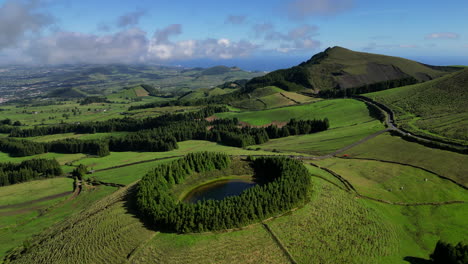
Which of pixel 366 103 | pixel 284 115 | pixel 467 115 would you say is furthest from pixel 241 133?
pixel 467 115

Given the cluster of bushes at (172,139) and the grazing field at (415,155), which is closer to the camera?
the grazing field at (415,155)

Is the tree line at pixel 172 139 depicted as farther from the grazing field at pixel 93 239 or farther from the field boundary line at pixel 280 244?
the field boundary line at pixel 280 244

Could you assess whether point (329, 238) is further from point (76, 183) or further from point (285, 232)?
point (76, 183)

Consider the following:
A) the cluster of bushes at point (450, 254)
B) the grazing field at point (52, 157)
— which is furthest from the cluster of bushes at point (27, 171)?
the cluster of bushes at point (450, 254)

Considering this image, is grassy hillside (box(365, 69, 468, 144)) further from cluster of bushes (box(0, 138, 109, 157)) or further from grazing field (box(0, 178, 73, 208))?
cluster of bushes (box(0, 138, 109, 157))

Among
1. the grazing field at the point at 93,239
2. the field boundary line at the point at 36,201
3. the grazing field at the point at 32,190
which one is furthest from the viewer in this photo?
the grazing field at the point at 32,190

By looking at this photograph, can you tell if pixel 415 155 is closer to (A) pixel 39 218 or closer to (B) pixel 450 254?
(B) pixel 450 254
